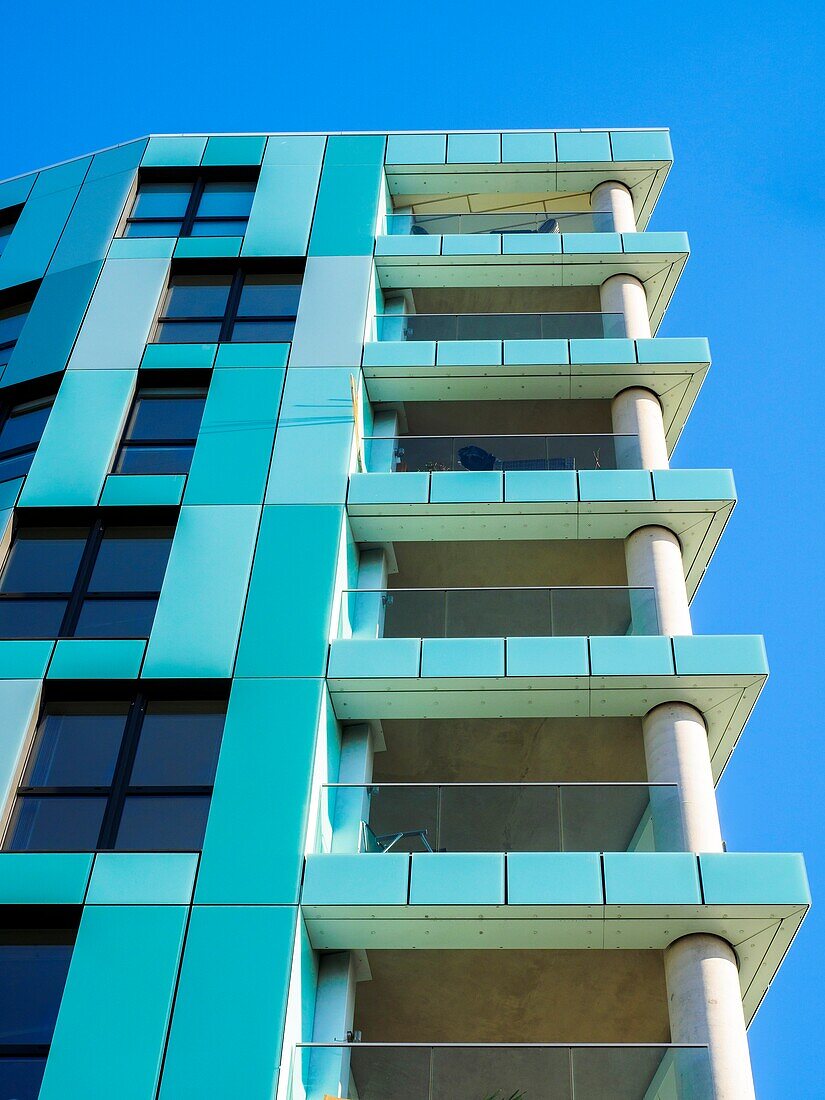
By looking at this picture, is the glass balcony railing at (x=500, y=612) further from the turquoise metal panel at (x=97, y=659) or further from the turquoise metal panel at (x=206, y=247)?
the turquoise metal panel at (x=206, y=247)

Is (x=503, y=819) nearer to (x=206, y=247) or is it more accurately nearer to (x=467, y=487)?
(x=467, y=487)

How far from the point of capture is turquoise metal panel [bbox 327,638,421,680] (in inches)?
634

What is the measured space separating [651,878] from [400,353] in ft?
30.2

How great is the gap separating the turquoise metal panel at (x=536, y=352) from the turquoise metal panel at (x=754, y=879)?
855cm

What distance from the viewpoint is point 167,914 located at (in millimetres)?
13820

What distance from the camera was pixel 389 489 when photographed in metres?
18.4

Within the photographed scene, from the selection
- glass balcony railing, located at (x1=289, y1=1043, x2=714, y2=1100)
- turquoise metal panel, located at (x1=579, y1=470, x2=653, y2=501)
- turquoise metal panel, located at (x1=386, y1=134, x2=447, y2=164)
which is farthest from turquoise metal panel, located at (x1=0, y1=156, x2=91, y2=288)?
glass balcony railing, located at (x1=289, y1=1043, x2=714, y2=1100)

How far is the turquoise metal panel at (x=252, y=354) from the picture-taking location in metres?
20.1

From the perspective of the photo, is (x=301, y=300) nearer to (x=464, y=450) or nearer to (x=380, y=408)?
(x=380, y=408)

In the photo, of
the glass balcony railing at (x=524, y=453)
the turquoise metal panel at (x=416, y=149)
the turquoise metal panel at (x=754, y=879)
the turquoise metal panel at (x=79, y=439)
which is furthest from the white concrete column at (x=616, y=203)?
the turquoise metal panel at (x=754, y=879)

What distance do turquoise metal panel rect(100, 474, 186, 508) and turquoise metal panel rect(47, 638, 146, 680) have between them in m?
2.37

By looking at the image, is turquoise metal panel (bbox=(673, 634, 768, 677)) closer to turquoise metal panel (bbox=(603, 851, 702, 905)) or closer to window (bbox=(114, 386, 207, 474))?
turquoise metal panel (bbox=(603, 851, 702, 905))

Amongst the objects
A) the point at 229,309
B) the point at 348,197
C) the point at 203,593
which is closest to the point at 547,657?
the point at 203,593

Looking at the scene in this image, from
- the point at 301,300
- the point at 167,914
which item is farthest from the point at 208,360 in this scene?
the point at 167,914
